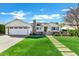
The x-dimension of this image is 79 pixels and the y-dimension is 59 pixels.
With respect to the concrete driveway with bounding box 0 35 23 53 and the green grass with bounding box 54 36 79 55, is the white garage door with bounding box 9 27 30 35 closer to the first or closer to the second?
the concrete driveway with bounding box 0 35 23 53

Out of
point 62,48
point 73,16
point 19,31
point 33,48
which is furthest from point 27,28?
point 73,16

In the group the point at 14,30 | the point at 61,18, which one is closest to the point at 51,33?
the point at 61,18

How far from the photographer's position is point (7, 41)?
209 inches

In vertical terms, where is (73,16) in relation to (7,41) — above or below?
above

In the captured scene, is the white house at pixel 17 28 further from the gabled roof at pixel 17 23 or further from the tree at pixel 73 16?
the tree at pixel 73 16

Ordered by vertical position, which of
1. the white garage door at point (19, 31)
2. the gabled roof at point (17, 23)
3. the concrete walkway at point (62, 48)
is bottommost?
the concrete walkway at point (62, 48)

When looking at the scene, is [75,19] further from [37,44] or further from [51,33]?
[37,44]

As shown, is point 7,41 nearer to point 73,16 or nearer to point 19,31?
point 19,31

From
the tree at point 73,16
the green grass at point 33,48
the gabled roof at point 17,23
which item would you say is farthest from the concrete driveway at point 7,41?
the tree at point 73,16

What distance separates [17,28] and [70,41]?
1.09 m

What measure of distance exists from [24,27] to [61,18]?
0.76m

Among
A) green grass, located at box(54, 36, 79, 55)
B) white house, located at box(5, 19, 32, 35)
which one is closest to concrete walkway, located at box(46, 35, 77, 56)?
green grass, located at box(54, 36, 79, 55)

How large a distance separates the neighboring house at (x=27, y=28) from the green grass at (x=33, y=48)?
0.51ft

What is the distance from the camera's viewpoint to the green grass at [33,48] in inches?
198
